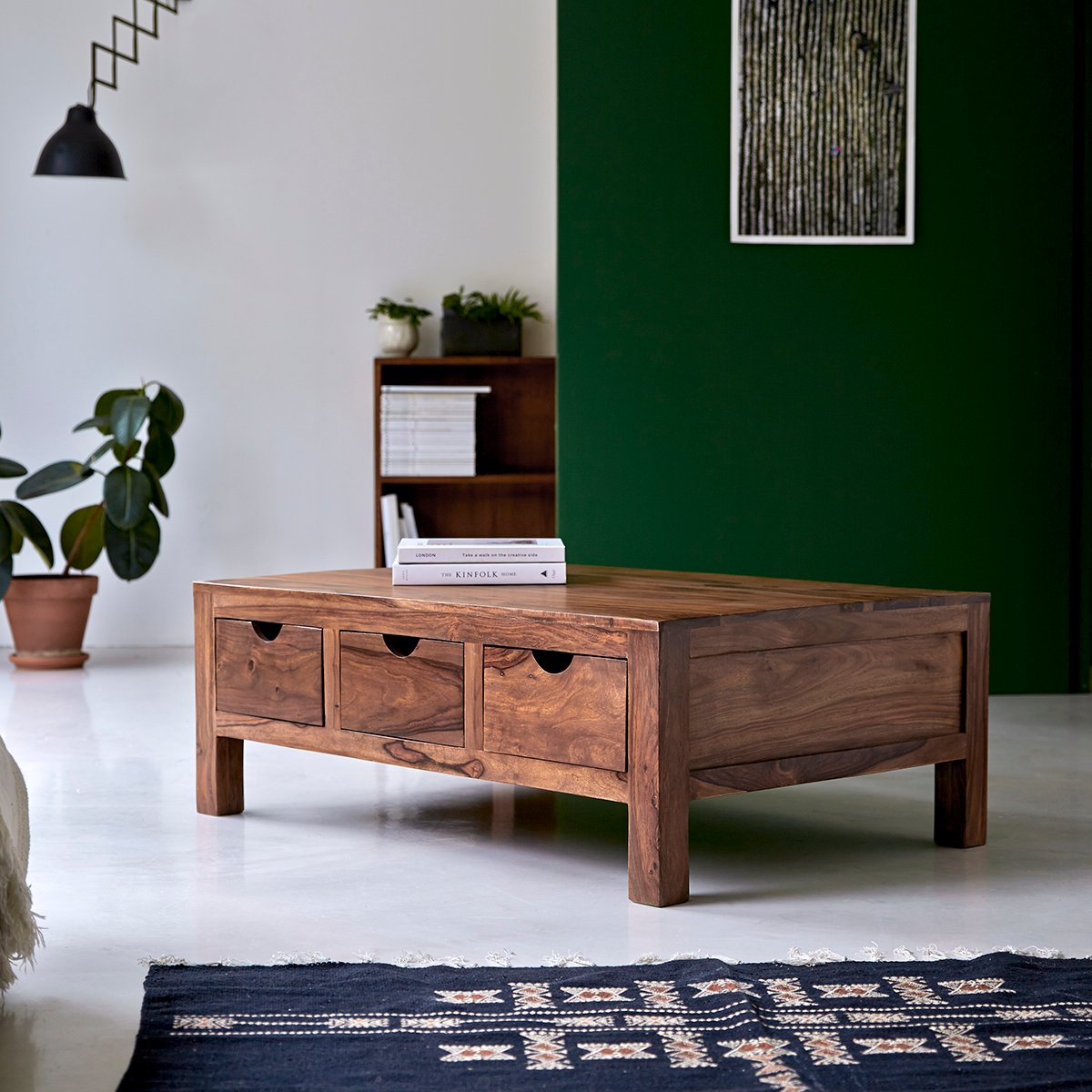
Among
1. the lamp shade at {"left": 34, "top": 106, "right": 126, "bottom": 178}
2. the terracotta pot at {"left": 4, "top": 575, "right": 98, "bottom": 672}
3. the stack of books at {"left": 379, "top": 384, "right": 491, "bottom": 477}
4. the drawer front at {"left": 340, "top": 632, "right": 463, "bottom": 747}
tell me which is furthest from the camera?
the stack of books at {"left": 379, "top": 384, "right": 491, "bottom": 477}

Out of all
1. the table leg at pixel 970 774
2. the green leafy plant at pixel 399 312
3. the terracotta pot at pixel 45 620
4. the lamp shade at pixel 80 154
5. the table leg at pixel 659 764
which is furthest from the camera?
the green leafy plant at pixel 399 312

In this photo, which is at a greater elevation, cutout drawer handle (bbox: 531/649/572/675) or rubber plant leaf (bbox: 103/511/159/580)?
cutout drawer handle (bbox: 531/649/572/675)

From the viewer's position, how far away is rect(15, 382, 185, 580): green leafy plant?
5074 millimetres

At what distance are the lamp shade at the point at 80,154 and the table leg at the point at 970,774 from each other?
11.1 ft

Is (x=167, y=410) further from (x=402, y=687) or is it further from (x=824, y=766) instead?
(x=824, y=766)

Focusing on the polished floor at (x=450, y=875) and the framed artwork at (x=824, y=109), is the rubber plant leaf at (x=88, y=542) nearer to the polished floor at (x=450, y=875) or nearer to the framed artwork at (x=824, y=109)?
the polished floor at (x=450, y=875)

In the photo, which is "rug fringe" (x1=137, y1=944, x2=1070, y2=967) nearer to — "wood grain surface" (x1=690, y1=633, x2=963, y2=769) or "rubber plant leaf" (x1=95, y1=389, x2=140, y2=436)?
"wood grain surface" (x1=690, y1=633, x2=963, y2=769)

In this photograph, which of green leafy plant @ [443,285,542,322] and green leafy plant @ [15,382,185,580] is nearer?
green leafy plant @ [15,382,185,580]

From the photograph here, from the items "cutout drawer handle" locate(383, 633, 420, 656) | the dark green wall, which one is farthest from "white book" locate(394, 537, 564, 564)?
the dark green wall

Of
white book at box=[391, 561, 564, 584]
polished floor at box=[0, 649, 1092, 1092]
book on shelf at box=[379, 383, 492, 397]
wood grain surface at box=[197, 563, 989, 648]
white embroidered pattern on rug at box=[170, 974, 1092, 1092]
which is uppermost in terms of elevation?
book on shelf at box=[379, 383, 492, 397]

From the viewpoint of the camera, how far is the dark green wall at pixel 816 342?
456cm

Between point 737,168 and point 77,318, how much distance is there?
2.55 meters

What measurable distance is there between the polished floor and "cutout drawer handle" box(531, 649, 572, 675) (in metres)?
0.34

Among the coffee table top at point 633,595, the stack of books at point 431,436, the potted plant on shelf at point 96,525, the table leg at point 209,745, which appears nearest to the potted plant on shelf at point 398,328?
the stack of books at point 431,436
